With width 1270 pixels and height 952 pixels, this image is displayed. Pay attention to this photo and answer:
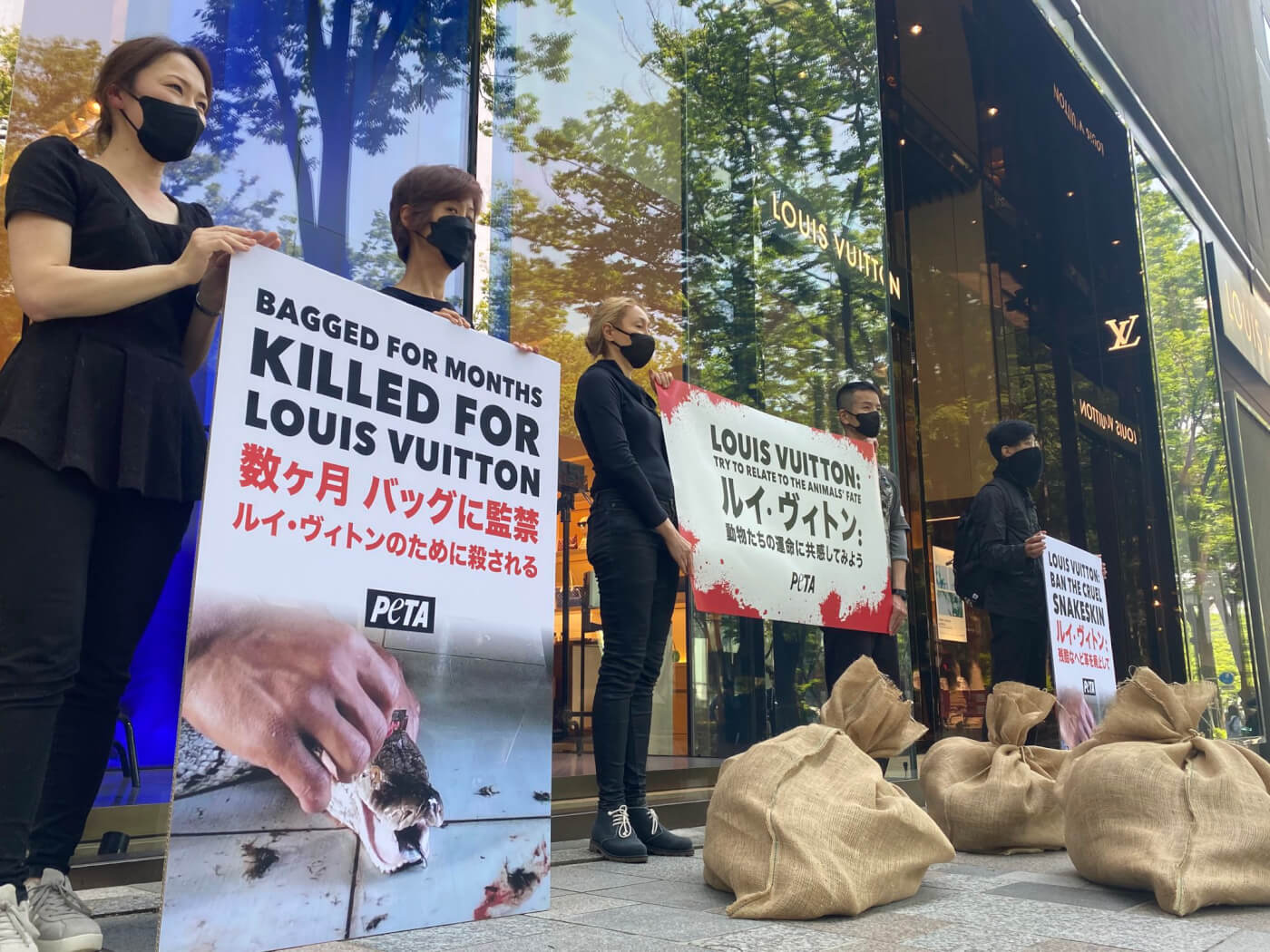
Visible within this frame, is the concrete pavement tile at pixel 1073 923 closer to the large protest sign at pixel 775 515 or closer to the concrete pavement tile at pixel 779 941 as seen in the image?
the concrete pavement tile at pixel 779 941

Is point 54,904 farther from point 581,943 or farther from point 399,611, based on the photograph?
point 581,943

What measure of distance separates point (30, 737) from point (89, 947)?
15.1 inches

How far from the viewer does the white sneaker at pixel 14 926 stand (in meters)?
1.56

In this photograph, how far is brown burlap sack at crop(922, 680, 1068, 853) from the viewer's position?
10.7ft

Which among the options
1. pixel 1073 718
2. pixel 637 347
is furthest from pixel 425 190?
pixel 1073 718

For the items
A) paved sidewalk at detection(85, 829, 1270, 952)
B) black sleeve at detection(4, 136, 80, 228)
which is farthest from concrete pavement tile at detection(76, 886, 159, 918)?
black sleeve at detection(4, 136, 80, 228)

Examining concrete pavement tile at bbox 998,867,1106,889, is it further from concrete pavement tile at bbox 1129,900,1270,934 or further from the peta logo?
the peta logo

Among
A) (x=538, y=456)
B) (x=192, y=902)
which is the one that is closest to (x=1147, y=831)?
(x=538, y=456)

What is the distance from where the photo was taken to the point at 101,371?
1.87 m

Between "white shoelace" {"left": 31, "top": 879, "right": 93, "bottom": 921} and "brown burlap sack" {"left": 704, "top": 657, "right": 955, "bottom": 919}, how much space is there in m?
1.32

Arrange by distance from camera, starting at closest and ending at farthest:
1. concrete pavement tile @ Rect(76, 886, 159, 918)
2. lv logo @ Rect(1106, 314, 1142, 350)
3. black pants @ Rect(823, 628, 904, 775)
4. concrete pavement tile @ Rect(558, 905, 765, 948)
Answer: concrete pavement tile @ Rect(558, 905, 765, 948) → concrete pavement tile @ Rect(76, 886, 159, 918) → black pants @ Rect(823, 628, 904, 775) → lv logo @ Rect(1106, 314, 1142, 350)

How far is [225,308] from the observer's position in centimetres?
193

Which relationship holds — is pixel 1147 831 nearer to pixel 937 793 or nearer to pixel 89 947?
pixel 937 793

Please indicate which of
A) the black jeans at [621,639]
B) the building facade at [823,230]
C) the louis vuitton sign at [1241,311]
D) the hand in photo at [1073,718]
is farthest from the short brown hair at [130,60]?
the louis vuitton sign at [1241,311]
